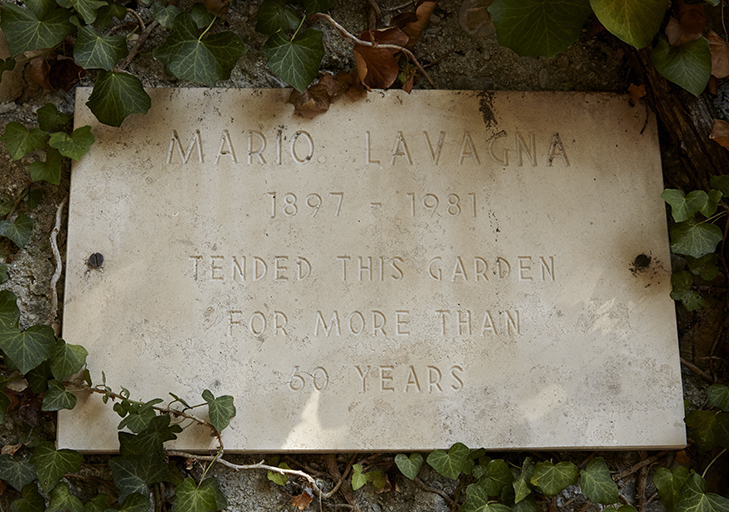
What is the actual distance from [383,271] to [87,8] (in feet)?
4.58

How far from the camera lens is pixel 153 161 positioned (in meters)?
2.04

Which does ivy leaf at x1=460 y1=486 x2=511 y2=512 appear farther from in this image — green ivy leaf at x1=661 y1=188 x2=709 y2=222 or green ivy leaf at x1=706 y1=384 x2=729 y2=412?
green ivy leaf at x1=661 y1=188 x2=709 y2=222

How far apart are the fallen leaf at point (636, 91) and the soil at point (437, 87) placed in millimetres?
75

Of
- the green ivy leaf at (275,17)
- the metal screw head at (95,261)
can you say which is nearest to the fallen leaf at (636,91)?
the green ivy leaf at (275,17)

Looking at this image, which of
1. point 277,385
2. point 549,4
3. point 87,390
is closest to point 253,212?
point 277,385

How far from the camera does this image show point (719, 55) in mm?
1994

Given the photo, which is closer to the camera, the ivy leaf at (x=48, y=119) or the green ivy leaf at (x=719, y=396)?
the green ivy leaf at (x=719, y=396)

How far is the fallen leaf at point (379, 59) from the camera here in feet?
6.61

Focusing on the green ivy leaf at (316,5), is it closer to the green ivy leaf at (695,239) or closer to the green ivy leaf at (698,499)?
the green ivy leaf at (695,239)

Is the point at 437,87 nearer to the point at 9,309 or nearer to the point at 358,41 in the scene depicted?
the point at 358,41

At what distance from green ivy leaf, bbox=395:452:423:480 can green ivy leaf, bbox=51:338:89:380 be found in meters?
1.13

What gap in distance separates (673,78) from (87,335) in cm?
224

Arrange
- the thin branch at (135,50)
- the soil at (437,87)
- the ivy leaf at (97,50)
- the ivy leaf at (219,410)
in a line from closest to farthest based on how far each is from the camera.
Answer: the ivy leaf at (219,410) → the ivy leaf at (97,50) → the soil at (437,87) → the thin branch at (135,50)

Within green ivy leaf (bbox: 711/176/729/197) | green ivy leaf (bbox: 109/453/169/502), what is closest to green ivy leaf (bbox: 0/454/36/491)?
green ivy leaf (bbox: 109/453/169/502)
